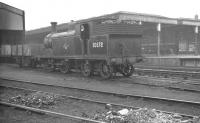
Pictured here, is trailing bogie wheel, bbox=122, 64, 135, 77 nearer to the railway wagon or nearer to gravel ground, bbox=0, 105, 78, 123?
the railway wagon

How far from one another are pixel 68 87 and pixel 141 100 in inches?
153

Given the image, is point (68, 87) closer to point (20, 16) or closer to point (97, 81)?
point (97, 81)

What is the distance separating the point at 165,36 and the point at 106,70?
1296 inches

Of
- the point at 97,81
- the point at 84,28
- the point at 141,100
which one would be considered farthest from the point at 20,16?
the point at 141,100

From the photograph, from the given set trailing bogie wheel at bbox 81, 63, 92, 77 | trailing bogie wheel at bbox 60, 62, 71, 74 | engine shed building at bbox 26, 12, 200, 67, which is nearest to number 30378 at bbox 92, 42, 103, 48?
trailing bogie wheel at bbox 81, 63, 92, 77

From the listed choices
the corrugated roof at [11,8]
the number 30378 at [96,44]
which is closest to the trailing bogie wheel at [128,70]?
the number 30378 at [96,44]

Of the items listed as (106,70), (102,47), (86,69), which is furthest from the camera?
(86,69)

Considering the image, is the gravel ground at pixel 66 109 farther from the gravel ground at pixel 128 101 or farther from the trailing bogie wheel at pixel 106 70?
the trailing bogie wheel at pixel 106 70

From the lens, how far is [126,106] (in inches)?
295

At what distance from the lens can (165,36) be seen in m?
44.2

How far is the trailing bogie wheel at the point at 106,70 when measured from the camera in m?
13.2

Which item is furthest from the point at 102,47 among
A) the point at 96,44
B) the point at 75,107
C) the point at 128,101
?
the point at 75,107

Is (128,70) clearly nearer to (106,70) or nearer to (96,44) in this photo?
(106,70)

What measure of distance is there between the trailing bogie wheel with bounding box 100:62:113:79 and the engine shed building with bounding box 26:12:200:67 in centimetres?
1029
